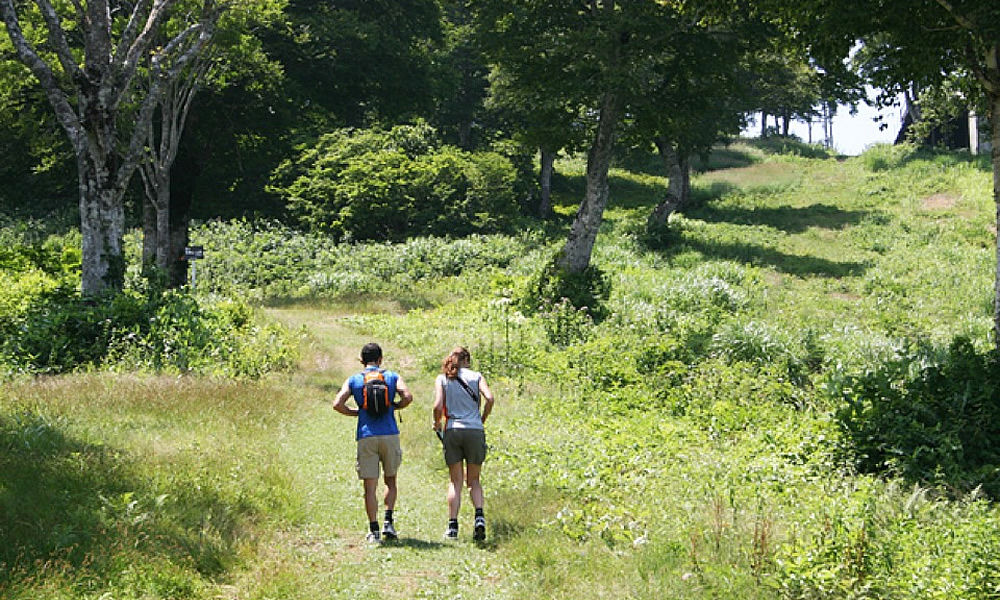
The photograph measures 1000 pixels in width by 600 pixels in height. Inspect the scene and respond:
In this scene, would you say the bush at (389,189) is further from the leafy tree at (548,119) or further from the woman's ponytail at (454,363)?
the woman's ponytail at (454,363)

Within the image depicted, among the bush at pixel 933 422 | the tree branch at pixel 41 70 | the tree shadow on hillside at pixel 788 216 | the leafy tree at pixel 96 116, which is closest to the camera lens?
the bush at pixel 933 422

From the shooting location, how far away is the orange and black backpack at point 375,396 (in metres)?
7.64

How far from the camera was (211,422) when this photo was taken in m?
10.5

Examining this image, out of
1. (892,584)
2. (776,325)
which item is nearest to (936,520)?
(892,584)

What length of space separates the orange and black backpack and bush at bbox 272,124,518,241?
26.1m

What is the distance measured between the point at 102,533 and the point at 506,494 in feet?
14.2

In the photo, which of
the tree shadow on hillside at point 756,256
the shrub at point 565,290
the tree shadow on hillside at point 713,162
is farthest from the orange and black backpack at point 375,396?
the tree shadow on hillside at point 713,162

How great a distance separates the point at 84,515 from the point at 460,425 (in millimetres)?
3313

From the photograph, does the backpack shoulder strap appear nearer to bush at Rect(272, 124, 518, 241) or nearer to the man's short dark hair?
the man's short dark hair

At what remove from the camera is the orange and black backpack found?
7.64 metres

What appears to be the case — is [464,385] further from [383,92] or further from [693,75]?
[383,92]

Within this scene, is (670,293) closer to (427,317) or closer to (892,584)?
(427,317)

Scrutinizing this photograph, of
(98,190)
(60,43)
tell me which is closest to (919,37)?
(98,190)

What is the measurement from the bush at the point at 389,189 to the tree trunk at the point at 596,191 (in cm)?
1364
